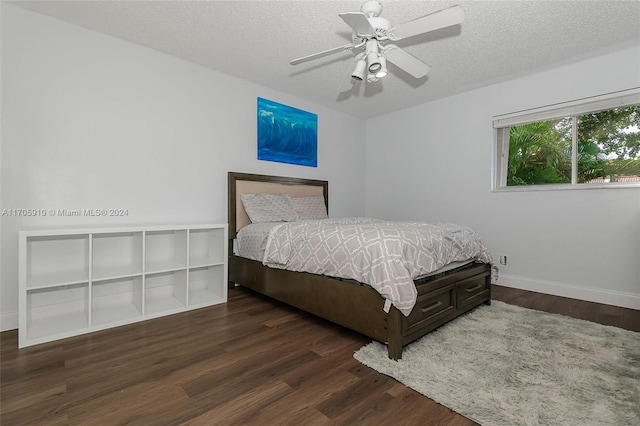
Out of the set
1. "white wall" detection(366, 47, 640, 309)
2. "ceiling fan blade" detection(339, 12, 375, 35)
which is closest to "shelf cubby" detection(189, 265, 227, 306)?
"ceiling fan blade" detection(339, 12, 375, 35)

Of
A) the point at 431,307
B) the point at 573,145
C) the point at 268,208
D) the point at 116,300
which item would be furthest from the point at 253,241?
the point at 573,145

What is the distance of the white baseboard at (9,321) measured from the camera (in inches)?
83.4

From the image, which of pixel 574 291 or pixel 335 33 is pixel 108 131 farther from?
pixel 574 291

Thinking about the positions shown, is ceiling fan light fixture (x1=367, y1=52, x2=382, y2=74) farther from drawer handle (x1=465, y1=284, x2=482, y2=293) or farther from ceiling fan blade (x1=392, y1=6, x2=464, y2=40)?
drawer handle (x1=465, y1=284, x2=482, y2=293)

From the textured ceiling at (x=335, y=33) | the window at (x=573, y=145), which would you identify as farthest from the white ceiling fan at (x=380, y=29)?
the window at (x=573, y=145)

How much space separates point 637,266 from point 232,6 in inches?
163

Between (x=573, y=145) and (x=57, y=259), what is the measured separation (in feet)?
16.4

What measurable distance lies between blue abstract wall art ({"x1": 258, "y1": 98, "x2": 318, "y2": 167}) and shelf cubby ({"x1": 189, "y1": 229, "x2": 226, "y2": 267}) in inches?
45.8

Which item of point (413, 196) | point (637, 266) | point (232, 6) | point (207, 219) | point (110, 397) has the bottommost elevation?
point (110, 397)

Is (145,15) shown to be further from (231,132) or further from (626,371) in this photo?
(626,371)

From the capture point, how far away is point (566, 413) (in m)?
1.29

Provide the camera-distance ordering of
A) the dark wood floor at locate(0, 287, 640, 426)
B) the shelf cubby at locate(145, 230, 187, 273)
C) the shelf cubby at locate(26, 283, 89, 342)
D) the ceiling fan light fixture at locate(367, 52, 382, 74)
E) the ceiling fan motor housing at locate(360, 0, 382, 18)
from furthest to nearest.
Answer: the shelf cubby at locate(145, 230, 187, 273) → the shelf cubby at locate(26, 283, 89, 342) → the ceiling fan light fixture at locate(367, 52, 382, 74) → the ceiling fan motor housing at locate(360, 0, 382, 18) → the dark wood floor at locate(0, 287, 640, 426)

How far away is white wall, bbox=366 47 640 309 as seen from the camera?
2.77 metres

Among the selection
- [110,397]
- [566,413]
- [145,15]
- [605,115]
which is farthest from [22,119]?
[605,115]
